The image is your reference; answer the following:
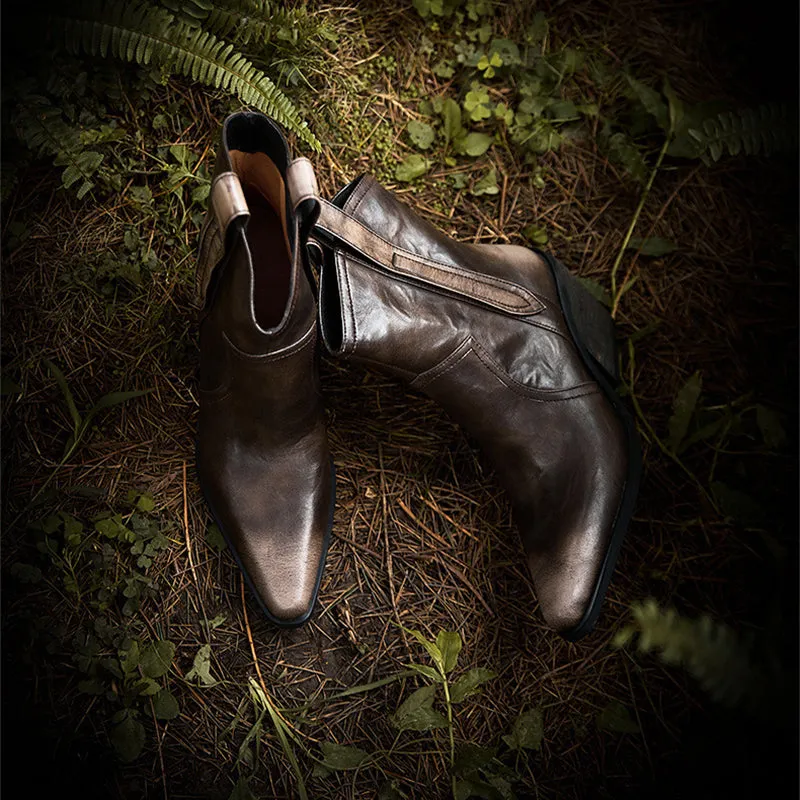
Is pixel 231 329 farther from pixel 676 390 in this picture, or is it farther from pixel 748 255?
pixel 748 255

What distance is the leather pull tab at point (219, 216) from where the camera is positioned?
1.53 m

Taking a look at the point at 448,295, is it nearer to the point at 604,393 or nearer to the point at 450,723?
the point at 604,393

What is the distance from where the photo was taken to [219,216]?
157cm

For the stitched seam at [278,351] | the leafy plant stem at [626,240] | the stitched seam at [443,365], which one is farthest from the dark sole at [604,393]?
the stitched seam at [278,351]

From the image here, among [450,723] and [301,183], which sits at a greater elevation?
[301,183]

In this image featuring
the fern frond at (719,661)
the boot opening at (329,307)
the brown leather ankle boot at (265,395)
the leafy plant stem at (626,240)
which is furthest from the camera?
the leafy plant stem at (626,240)

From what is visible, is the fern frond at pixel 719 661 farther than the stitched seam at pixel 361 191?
No

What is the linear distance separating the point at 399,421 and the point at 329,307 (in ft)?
1.46

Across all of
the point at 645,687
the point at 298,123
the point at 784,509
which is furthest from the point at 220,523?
the point at 784,509

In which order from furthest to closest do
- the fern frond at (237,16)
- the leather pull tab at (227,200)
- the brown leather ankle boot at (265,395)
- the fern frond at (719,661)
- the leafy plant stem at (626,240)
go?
the leafy plant stem at (626,240)
the fern frond at (237,16)
the brown leather ankle boot at (265,395)
the leather pull tab at (227,200)
the fern frond at (719,661)

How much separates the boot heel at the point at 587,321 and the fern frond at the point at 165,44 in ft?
2.73

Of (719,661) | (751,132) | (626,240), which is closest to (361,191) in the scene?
(626,240)

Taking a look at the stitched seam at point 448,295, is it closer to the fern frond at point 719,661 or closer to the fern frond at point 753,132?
the fern frond at point 753,132

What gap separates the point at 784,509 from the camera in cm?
197
